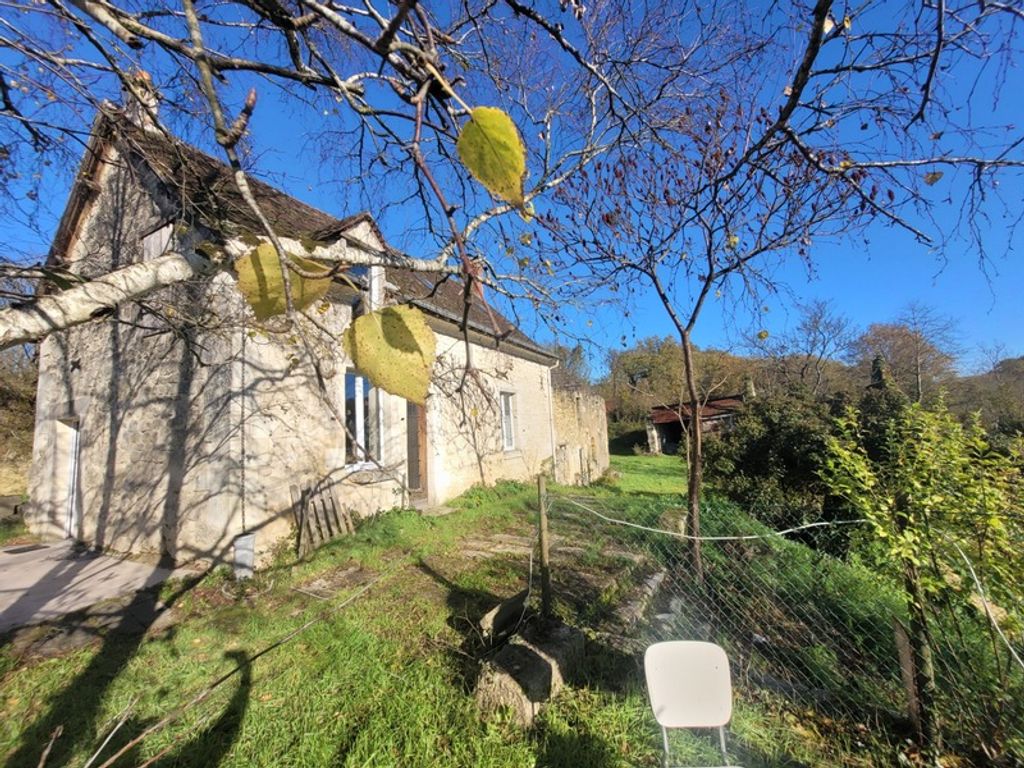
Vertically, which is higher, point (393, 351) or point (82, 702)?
point (393, 351)

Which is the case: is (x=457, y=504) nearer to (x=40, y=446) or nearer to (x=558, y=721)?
(x=558, y=721)

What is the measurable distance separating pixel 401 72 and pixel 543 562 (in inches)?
132

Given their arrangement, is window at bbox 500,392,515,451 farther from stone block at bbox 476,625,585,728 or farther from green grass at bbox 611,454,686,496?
stone block at bbox 476,625,585,728

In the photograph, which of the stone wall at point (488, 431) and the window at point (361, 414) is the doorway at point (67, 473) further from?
the stone wall at point (488, 431)

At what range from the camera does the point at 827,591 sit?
4.27 m

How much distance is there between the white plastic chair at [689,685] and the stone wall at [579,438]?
1079cm

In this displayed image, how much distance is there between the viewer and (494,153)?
0.65m

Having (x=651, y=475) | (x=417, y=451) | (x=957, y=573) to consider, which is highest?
(x=417, y=451)

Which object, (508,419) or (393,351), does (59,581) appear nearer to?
(393,351)

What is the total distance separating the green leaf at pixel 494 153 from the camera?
0.64m

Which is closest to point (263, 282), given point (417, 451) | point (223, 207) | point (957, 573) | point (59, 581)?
point (223, 207)

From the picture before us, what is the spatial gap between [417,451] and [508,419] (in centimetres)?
298

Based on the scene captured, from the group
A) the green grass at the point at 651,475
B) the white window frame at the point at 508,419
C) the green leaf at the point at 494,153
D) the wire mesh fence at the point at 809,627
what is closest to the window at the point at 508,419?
the white window frame at the point at 508,419

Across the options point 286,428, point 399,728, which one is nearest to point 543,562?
point 399,728
